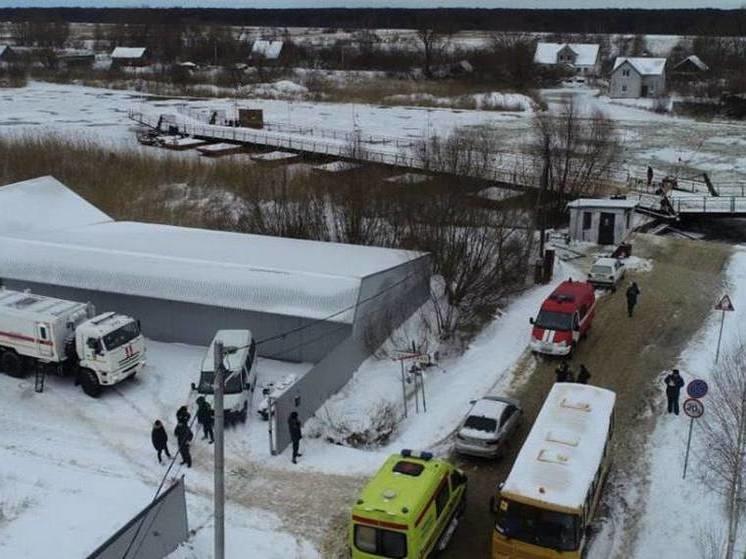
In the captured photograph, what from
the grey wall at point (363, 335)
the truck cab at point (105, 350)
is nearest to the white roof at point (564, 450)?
the grey wall at point (363, 335)

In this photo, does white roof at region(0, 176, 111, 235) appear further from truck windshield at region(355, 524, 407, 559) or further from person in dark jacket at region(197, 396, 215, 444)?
truck windshield at region(355, 524, 407, 559)

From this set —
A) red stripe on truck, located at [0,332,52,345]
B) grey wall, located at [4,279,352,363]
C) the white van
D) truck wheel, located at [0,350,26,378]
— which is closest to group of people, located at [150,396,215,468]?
the white van

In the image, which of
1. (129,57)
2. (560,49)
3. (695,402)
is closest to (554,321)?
(695,402)

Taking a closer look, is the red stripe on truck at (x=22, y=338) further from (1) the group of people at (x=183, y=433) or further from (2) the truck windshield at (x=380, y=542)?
(2) the truck windshield at (x=380, y=542)

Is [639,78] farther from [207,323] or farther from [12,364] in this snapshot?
[12,364]

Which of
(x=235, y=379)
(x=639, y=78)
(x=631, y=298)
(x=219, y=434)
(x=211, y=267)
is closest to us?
(x=219, y=434)

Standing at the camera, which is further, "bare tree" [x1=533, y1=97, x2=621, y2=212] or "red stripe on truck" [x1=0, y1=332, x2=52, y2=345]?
"bare tree" [x1=533, y1=97, x2=621, y2=212]

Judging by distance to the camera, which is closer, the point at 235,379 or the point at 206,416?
the point at 206,416

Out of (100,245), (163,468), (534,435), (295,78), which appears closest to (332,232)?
(100,245)
